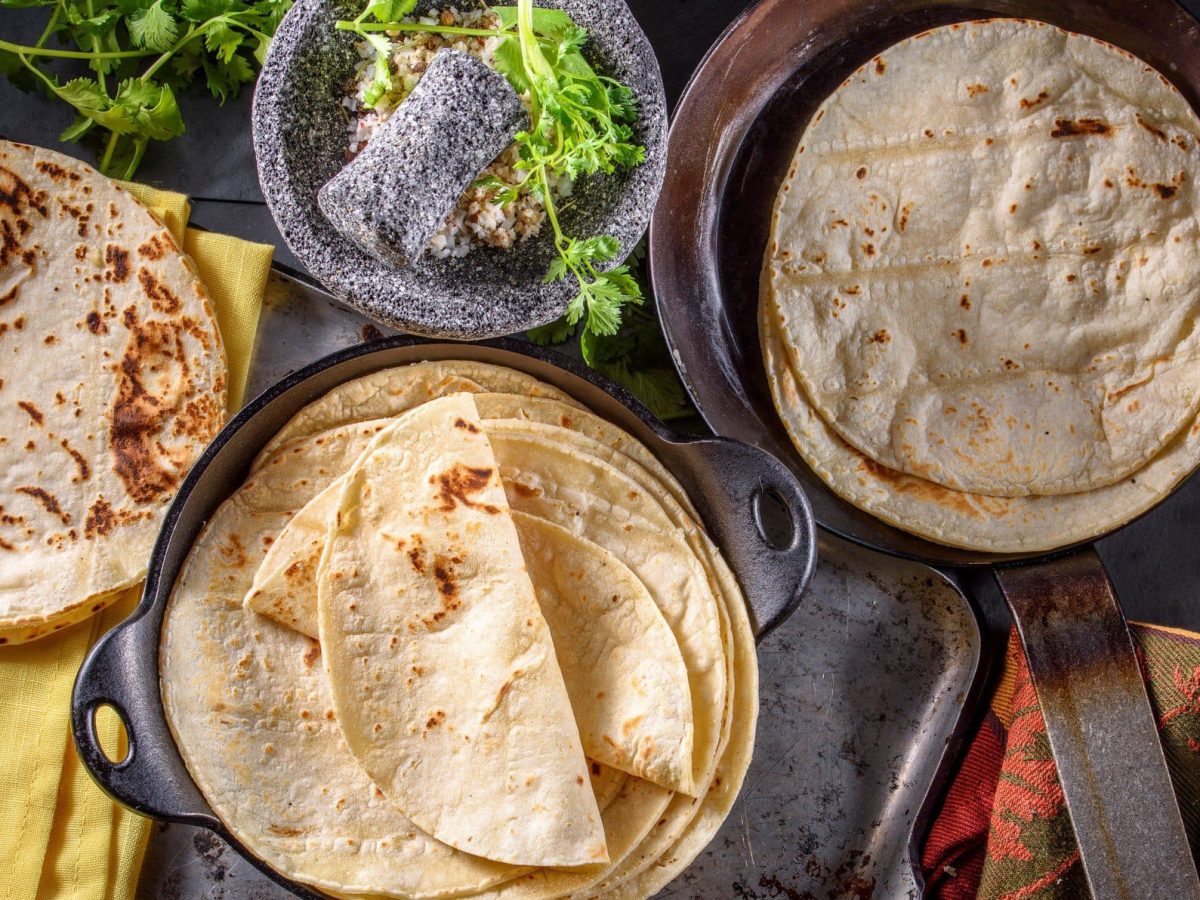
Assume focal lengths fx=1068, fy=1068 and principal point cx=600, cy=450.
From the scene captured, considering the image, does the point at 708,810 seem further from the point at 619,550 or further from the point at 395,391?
the point at 395,391

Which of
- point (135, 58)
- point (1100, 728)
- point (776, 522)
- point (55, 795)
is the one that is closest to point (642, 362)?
point (776, 522)

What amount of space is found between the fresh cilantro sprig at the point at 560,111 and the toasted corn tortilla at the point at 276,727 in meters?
0.50

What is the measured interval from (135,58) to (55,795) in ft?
5.30

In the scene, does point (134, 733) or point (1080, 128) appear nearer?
point (134, 733)

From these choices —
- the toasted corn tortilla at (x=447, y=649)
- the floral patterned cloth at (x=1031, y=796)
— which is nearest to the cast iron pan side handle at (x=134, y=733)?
the toasted corn tortilla at (x=447, y=649)

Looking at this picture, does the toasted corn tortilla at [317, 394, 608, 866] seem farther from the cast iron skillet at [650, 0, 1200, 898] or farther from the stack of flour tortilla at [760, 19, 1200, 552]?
the stack of flour tortilla at [760, 19, 1200, 552]

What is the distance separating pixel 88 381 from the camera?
2.20 metres

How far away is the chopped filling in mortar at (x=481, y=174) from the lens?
6.48 feet

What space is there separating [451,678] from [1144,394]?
151cm

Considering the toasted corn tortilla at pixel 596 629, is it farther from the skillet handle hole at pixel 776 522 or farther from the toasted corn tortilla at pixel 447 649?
the skillet handle hole at pixel 776 522

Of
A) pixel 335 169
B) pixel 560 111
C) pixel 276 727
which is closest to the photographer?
pixel 560 111

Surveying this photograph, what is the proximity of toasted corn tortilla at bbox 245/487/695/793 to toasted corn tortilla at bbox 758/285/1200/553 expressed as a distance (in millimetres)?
538

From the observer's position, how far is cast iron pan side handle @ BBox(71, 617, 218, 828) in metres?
1.83

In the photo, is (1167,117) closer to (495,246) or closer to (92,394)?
(495,246)
